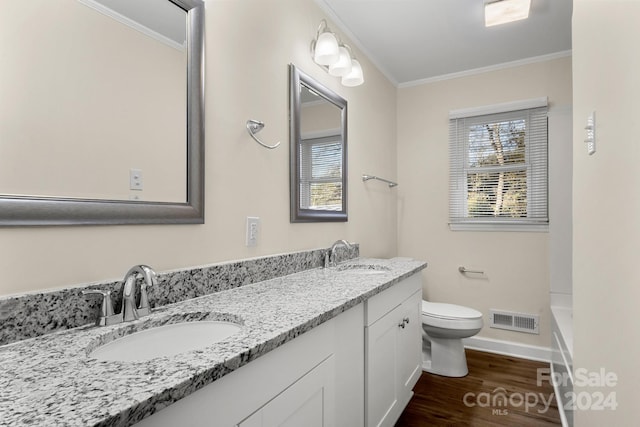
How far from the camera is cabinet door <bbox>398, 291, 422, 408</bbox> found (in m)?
1.88

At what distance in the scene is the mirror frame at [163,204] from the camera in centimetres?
86

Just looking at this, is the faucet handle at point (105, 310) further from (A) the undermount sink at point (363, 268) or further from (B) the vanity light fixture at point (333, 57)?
(B) the vanity light fixture at point (333, 57)

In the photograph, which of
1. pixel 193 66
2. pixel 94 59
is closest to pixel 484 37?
pixel 193 66

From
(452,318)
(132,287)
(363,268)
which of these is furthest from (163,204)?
(452,318)

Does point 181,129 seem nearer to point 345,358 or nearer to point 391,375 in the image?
point 345,358

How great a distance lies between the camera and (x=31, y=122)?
2.87 feet

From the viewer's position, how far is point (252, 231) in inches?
62.1

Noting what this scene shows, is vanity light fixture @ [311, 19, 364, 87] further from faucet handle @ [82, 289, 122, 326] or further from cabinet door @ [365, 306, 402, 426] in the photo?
faucet handle @ [82, 289, 122, 326]

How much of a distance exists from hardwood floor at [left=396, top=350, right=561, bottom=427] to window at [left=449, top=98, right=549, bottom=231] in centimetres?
112

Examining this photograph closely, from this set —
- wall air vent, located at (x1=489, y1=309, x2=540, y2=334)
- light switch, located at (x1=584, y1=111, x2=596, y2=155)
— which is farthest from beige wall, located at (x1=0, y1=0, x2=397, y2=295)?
wall air vent, located at (x1=489, y1=309, x2=540, y2=334)

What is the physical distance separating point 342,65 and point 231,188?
43.6 inches

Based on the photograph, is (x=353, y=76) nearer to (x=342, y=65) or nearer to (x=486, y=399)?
(x=342, y=65)

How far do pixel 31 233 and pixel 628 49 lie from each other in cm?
147

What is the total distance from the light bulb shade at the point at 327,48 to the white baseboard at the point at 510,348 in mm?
2409
